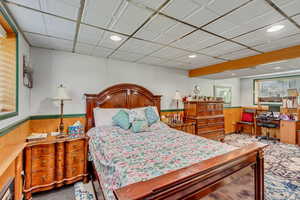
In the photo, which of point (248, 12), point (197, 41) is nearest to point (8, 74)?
point (197, 41)

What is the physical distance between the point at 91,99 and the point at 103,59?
101 cm

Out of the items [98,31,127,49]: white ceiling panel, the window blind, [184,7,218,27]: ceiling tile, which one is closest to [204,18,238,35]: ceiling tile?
[184,7,218,27]: ceiling tile

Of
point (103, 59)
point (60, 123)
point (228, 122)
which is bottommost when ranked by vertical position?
point (228, 122)

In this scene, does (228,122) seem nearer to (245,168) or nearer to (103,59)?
(245,168)

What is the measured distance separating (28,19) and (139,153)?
2.19 m

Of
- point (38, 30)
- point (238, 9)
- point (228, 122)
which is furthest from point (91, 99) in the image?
point (228, 122)

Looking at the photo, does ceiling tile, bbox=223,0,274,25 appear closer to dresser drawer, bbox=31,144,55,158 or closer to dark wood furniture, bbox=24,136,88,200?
dark wood furniture, bbox=24,136,88,200

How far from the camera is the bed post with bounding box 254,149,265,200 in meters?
1.60

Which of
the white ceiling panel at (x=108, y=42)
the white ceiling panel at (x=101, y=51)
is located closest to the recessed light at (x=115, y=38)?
the white ceiling panel at (x=108, y=42)

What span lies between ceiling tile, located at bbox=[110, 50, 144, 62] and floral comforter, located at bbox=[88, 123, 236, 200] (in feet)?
5.22

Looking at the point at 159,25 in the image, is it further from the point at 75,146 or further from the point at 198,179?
the point at 75,146

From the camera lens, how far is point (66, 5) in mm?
1481

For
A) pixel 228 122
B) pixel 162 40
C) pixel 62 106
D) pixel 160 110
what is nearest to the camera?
pixel 162 40

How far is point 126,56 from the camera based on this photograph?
127 inches
